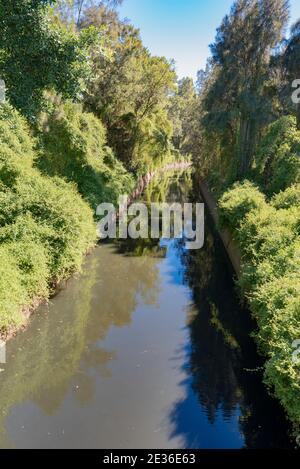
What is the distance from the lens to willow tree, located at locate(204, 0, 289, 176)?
25.2 meters

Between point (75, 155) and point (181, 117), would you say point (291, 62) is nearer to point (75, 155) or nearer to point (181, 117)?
point (75, 155)

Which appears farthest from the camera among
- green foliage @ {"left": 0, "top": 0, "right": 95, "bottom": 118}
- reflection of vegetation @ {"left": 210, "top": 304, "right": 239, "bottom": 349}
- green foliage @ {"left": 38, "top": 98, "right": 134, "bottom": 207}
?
green foliage @ {"left": 38, "top": 98, "right": 134, "bottom": 207}

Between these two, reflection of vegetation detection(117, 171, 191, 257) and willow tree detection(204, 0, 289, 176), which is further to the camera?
willow tree detection(204, 0, 289, 176)

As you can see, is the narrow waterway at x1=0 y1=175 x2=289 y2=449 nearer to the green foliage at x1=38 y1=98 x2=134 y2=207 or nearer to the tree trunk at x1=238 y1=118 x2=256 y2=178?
the green foliage at x1=38 y1=98 x2=134 y2=207

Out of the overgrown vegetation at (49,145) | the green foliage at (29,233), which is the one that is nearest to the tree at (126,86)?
the overgrown vegetation at (49,145)

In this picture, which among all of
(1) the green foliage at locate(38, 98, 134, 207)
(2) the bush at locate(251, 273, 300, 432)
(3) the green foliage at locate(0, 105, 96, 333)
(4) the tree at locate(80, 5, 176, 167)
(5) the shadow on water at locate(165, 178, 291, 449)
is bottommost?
(5) the shadow on water at locate(165, 178, 291, 449)

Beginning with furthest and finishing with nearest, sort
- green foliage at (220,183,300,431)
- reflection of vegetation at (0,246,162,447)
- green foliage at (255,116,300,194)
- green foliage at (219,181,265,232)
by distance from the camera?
green foliage at (255,116,300,194), green foliage at (219,181,265,232), reflection of vegetation at (0,246,162,447), green foliage at (220,183,300,431)

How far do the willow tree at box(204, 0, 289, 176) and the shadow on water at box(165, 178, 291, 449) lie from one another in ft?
52.0

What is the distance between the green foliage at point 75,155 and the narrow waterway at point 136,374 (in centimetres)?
665

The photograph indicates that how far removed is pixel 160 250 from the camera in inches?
746

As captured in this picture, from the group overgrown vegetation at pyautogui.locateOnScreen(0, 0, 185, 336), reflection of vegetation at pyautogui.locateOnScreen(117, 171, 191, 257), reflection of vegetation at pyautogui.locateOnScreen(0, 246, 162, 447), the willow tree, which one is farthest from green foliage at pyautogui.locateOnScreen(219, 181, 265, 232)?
the willow tree

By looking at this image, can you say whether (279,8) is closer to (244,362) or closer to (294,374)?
(244,362)
